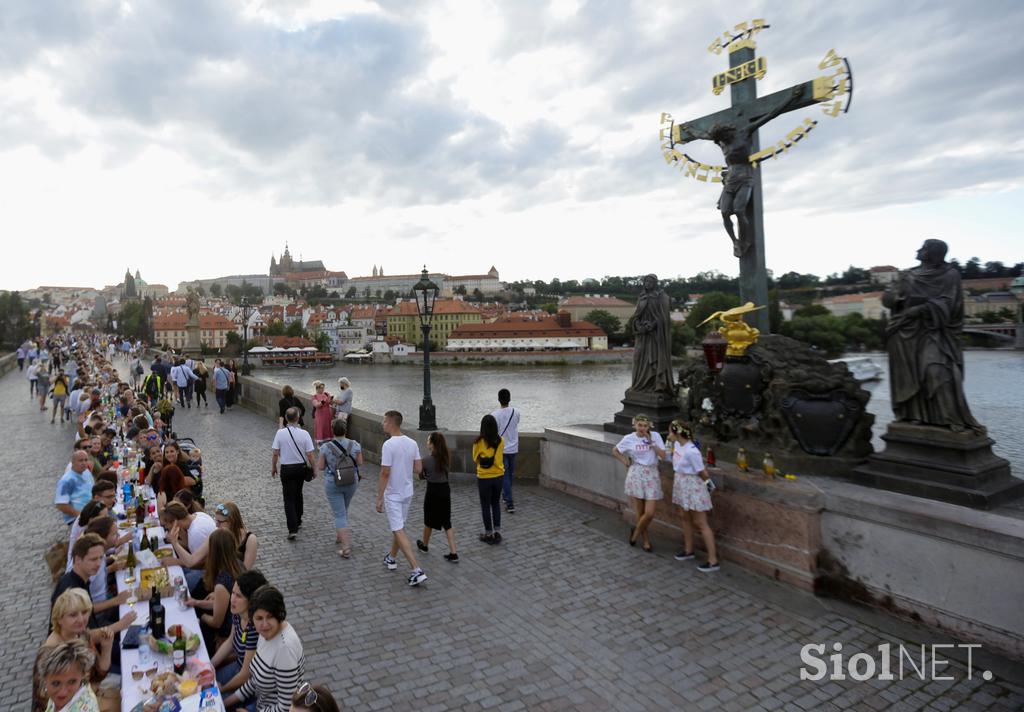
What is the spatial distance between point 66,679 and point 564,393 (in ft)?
129

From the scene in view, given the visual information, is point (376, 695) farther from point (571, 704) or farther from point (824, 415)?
point (824, 415)

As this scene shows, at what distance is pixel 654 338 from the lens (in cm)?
731

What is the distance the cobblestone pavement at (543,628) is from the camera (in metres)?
3.51

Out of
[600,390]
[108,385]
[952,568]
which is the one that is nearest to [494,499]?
[952,568]

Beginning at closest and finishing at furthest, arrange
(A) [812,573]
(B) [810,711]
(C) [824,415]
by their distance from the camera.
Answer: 1. (B) [810,711]
2. (A) [812,573]
3. (C) [824,415]

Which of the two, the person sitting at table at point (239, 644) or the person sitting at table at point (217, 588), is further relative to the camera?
the person sitting at table at point (217, 588)

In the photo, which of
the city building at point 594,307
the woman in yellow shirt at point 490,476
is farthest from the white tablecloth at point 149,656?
the city building at point 594,307

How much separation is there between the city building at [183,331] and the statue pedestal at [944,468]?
110511mm

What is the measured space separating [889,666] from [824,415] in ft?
7.53

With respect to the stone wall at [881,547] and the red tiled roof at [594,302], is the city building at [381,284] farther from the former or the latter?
the stone wall at [881,547]

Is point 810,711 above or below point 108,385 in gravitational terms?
below

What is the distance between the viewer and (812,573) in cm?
469

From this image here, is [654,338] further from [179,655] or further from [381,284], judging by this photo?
[381,284]

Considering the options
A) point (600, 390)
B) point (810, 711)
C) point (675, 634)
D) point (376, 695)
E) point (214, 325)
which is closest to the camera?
point (810, 711)
